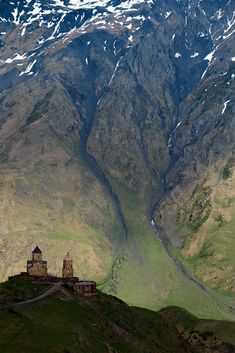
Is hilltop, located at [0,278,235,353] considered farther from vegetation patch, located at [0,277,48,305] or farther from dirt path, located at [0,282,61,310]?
dirt path, located at [0,282,61,310]

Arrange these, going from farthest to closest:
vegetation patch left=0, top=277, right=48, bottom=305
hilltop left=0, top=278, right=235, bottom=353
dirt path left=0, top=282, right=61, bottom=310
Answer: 1. vegetation patch left=0, top=277, right=48, bottom=305
2. dirt path left=0, top=282, right=61, bottom=310
3. hilltop left=0, top=278, right=235, bottom=353

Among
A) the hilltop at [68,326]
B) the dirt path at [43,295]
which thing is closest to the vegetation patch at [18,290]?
the hilltop at [68,326]

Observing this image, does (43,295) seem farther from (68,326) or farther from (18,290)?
(68,326)

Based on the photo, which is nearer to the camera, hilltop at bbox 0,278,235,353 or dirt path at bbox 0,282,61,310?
hilltop at bbox 0,278,235,353

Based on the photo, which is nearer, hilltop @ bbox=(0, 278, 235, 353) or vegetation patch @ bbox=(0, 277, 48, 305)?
hilltop @ bbox=(0, 278, 235, 353)

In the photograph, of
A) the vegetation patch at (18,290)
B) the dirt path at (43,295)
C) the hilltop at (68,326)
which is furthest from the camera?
the vegetation patch at (18,290)

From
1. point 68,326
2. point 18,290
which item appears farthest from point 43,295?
point 68,326

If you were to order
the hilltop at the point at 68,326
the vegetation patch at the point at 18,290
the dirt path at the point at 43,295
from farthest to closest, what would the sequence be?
the vegetation patch at the point at 18,290
the dirt path at the point at 43,295
the hilltop at the point at 68,326

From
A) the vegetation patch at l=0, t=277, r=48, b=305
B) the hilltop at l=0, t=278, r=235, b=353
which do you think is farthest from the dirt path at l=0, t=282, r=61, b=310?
the vegetation patch at l=0, t=277, r=48, b=305

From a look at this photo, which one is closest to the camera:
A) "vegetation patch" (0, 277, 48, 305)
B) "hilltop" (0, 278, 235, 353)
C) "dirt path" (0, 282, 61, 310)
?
"hilltop" (0, 278, 235, 353)

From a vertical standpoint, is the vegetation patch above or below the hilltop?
above

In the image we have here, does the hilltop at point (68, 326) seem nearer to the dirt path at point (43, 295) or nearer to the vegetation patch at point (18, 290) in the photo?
the vegetation patch at point (18, 290)

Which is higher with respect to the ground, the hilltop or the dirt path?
the dirt path
